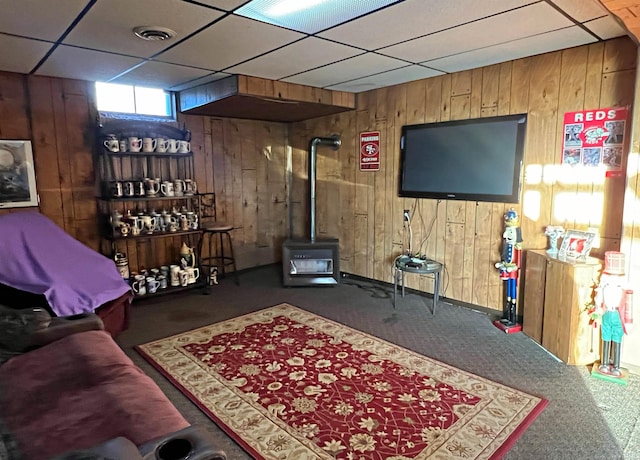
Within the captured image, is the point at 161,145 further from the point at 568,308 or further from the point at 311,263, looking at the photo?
the point at 568,308

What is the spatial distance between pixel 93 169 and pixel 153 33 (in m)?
2.06

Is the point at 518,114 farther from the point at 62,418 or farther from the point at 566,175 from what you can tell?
the point at 62,418

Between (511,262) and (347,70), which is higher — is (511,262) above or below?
below

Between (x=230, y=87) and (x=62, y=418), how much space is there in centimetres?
308

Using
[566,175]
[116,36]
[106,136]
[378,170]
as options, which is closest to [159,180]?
→ [106,136]

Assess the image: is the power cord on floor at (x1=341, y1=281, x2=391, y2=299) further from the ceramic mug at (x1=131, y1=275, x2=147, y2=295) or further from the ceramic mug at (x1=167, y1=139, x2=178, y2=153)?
the ceramic mug at (x1=167, y1=139, x2=178, y2=153)

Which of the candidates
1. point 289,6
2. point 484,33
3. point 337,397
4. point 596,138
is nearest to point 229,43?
point 289,6

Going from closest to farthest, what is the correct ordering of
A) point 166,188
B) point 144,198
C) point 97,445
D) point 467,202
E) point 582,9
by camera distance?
point 97,445 → point 582,9 → point 467,202 → point 144,198 → point 166,188

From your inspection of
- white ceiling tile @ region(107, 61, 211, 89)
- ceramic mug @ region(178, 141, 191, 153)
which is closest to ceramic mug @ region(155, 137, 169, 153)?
ceramic mug @ region(178, 141, 191, 153)

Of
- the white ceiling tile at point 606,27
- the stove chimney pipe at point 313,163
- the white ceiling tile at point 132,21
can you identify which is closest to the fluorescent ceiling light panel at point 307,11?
the white ceiling tile at point 132,21

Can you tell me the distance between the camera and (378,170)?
459cm

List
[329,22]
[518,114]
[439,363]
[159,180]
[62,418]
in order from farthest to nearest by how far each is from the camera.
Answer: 1. [159,180]
2. [518,114]
3. [439,363]
4. [329,22]
5. [62,418]

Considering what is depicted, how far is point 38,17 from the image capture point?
2.30 metres

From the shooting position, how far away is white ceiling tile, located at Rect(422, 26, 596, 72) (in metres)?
2.75
